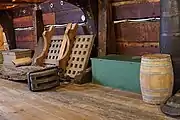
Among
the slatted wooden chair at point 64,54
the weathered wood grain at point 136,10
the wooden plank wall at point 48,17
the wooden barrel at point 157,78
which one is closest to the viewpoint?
the wooden barrel at point 157,78

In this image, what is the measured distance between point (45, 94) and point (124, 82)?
0.69 meters

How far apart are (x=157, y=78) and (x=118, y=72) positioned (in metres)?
0.56

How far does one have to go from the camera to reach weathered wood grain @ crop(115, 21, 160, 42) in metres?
2.52

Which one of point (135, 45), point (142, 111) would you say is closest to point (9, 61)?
point (135, 45)

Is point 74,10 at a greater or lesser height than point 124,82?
greater

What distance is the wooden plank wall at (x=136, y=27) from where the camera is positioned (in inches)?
99.0

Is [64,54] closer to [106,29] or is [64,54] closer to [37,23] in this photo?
[106,29]

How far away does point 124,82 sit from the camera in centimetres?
243

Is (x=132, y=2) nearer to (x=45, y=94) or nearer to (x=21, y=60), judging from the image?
(x=45, y=94)

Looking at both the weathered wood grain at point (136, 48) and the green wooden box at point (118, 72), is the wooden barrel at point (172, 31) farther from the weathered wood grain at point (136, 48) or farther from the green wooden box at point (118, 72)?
the weathered wood grain at point (136, 48)

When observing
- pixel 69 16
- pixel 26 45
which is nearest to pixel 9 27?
pixel 26 45

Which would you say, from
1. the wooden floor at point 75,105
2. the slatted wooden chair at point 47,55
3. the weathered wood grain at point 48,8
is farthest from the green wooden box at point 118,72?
the weathered wood grain at point 48,8

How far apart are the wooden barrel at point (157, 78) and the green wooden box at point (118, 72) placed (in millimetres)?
276

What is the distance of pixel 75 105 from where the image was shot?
2.07m
